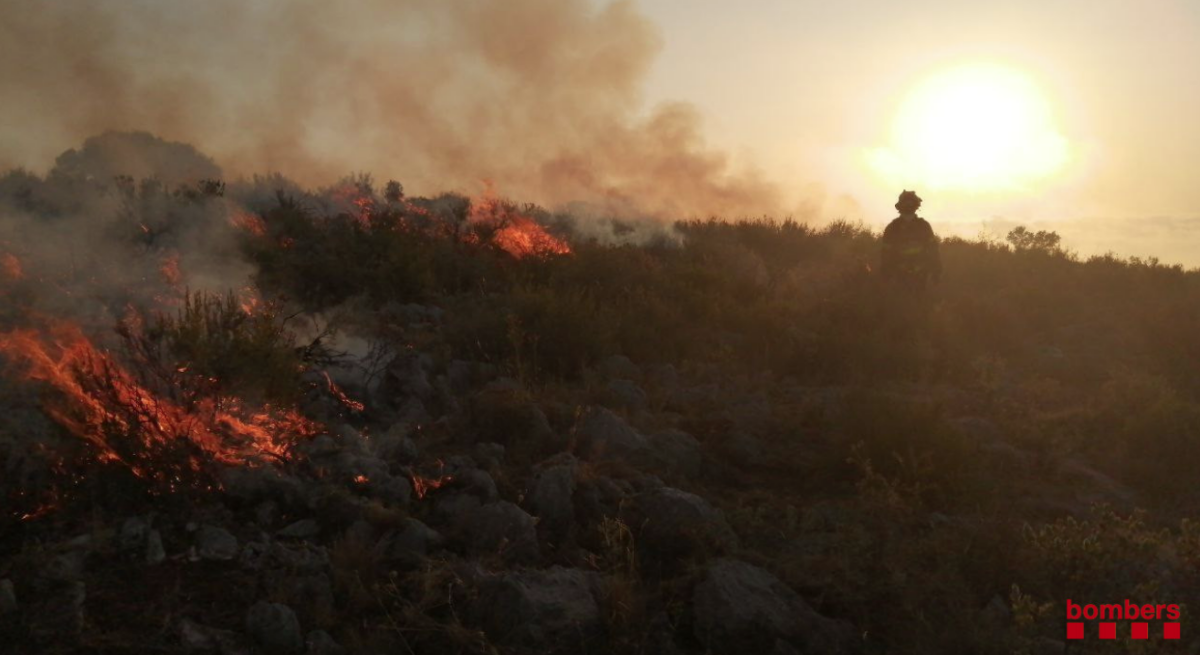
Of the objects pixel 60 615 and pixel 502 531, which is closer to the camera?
pixel 60 615

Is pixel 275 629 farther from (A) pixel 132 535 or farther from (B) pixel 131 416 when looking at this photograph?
(B) pixel 131 416

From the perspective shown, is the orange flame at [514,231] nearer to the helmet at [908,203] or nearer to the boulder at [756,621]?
the helmet at [908,203]

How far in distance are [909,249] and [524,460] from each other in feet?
26.2

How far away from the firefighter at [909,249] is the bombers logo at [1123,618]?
7895 mm

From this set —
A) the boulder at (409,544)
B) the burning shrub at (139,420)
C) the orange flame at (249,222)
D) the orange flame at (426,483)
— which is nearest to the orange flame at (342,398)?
the burning shrub at (139,420)

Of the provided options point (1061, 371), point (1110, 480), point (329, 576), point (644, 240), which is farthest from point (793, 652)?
point (644, 240)

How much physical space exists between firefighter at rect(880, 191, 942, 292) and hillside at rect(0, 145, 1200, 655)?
157 cm

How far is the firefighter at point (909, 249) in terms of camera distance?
11.7 m

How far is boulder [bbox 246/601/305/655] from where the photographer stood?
359 cm

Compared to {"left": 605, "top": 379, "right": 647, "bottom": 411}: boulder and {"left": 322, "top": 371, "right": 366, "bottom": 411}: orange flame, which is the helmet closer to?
{"left": 605, "top": 379, "right": 647, "bottom": 411}: boulder

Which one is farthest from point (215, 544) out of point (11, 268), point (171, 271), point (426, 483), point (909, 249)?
point (909, 249)

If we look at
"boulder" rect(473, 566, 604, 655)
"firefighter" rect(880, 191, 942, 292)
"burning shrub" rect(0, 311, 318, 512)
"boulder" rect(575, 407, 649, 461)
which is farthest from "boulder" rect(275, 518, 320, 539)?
"firefighter" rect(880, 191, 942, 292)

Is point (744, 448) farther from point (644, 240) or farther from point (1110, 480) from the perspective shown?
point (644, 240)

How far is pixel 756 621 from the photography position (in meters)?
3.93
